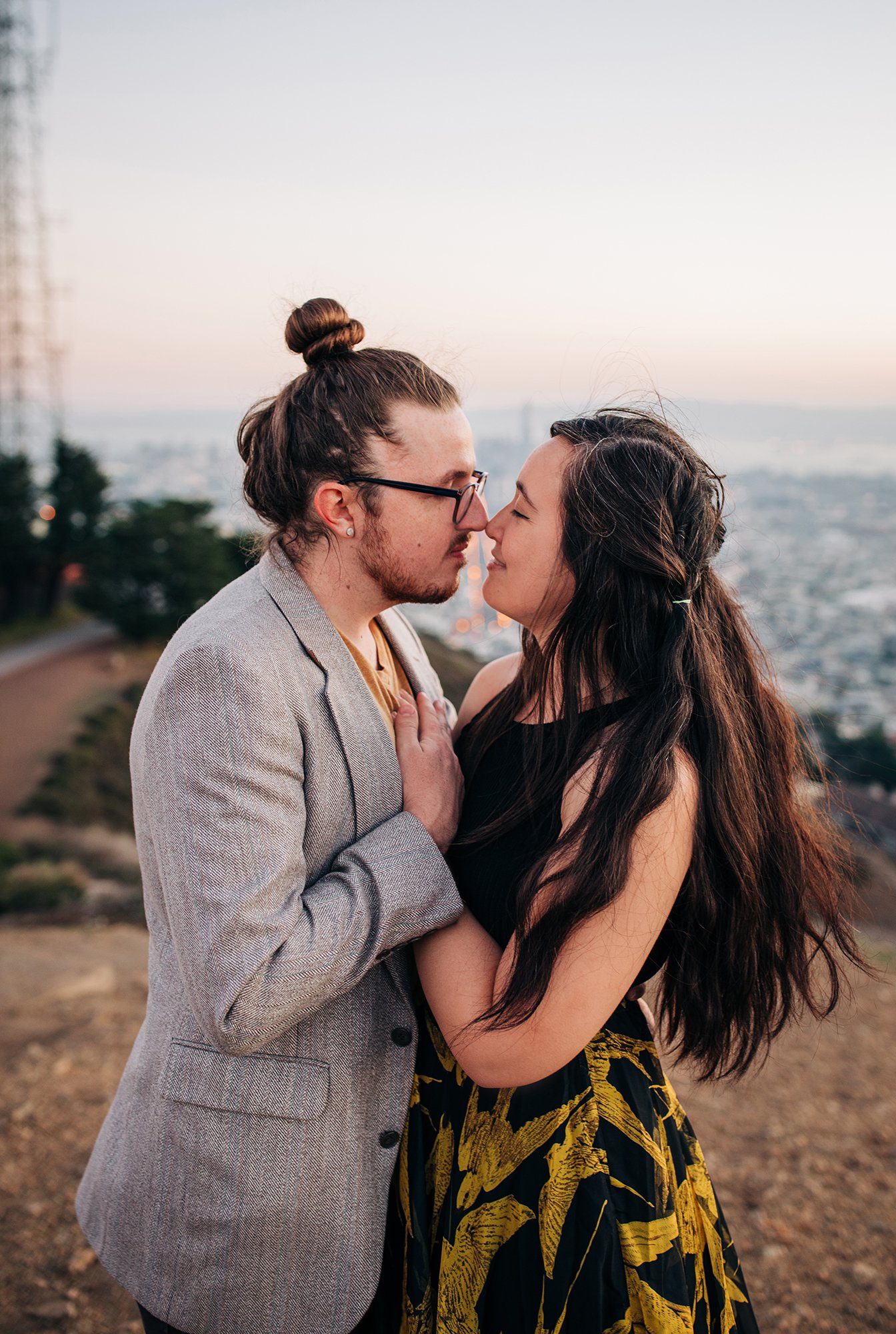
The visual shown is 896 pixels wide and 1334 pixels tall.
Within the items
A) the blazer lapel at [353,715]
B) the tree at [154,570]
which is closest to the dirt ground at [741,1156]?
the blazer lapel at [353,715]

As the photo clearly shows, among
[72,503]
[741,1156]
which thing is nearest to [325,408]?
[741,1156]

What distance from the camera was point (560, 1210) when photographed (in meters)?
1.84

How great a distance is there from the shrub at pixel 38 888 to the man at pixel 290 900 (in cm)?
1009

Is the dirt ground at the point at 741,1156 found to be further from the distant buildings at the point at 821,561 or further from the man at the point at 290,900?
the distant buildings at the point at 821,561

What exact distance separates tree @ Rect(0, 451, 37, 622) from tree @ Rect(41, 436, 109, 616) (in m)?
0.45

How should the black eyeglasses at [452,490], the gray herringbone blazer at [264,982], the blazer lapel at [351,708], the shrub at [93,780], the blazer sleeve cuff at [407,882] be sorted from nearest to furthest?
the gray herringbone blazer at [264,982] < the blazer sleeve cuff at [407,882] < the blazer lapel at [351,708] < the black eyeglasses at [452,490] < the shrub at [93,780]

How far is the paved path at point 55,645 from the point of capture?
2144cm

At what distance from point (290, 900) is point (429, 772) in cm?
49

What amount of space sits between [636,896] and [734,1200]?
3.30 metres

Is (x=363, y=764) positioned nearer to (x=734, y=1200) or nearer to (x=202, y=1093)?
(x=202, y=1093)

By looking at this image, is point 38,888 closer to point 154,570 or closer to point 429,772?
point 429,772

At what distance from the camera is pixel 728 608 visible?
2.17m

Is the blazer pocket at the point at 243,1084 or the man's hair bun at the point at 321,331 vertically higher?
the man's hair bun at the point at 321,331

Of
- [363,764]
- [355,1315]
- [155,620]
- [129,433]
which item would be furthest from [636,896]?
[129,433]
